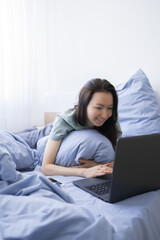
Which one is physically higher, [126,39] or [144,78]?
[126,39]

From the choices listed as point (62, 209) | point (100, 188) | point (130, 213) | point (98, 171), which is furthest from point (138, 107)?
point (62, 209)

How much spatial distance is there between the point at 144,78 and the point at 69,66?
0.90m

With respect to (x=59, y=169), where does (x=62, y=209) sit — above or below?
above

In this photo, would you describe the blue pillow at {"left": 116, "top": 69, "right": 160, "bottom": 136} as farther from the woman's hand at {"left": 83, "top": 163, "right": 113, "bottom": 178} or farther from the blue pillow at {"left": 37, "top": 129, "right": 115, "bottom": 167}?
the woman's hand at {"left": 83, "top": 163, "right": 113, "bottom": 178}

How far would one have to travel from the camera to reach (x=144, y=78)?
6.18 ft

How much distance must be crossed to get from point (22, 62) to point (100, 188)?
170cm

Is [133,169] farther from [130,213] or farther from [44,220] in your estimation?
[44,220]

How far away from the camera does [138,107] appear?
1818mm

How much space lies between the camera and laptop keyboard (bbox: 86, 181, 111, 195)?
961 mm

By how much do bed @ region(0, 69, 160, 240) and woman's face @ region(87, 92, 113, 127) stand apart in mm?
139

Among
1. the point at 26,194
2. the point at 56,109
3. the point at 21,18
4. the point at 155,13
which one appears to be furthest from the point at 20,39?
the point at 26,194

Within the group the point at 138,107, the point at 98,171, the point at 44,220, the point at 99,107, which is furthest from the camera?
the point at 138,107

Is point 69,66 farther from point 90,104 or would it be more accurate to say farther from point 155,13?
point 90,104

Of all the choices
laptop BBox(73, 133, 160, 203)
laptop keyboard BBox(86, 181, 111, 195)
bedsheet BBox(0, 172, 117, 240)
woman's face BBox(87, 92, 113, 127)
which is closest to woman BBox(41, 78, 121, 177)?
woman's face BBox(87, 92, 113, 127)
